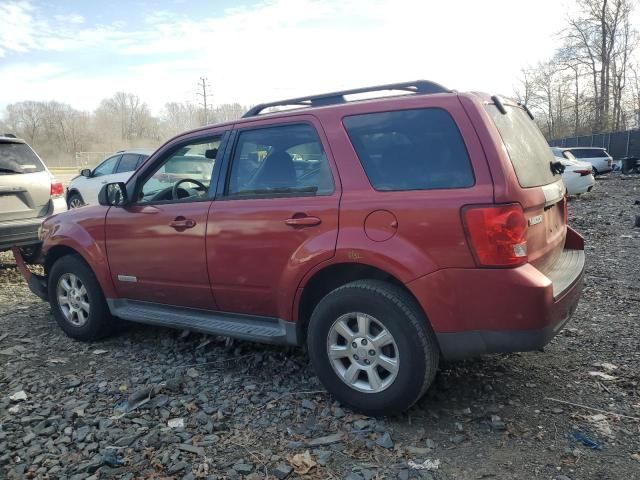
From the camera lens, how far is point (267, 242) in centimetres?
335

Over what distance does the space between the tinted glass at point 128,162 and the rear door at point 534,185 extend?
9.38 metres

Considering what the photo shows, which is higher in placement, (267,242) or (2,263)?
(267,242)

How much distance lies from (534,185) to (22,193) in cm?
631

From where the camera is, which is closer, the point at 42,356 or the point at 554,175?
the point at 554,175

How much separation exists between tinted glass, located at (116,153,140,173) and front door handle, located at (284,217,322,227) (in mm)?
8831

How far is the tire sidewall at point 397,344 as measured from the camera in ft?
9.29

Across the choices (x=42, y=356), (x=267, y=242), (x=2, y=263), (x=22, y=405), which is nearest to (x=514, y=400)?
(x=267, y=242)

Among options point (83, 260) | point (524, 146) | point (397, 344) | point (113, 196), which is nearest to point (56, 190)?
point (83, 260)

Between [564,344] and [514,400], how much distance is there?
3.67ft

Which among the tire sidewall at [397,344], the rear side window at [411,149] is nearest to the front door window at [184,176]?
the rear side window at [411,149]

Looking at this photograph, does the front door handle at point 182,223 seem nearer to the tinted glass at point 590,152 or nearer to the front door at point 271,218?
the front door at point 271,218

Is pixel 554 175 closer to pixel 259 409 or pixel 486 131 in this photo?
pixel 486 131

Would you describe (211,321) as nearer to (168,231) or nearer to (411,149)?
(168,231)

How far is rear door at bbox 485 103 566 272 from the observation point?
→ 2.78 metres
